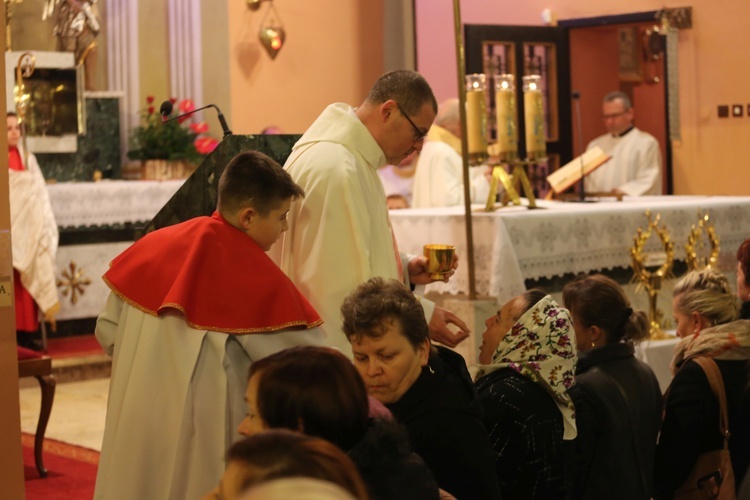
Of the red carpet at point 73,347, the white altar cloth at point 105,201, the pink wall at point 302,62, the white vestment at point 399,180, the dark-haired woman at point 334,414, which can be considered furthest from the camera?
the pink wall at point 302,62

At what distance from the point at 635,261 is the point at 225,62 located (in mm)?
6651

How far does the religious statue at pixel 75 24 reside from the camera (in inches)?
424

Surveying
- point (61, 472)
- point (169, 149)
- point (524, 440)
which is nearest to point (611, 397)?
point (524, 440)

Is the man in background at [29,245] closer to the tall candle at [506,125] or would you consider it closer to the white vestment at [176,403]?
the tall candle at [506,125]

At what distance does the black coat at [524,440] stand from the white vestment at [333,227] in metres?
0.47

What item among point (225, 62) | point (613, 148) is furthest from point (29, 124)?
point (613, 148)

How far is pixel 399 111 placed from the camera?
376 centimetres

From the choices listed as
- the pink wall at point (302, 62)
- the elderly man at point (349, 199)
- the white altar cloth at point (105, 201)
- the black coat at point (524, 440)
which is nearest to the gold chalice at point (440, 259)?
the elderly man at point (349, 199)

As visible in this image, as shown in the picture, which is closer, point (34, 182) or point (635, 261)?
point (635, 261)

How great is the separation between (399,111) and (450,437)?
126 cm

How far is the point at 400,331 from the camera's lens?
296 centimetres

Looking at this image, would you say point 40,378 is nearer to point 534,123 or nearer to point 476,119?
point 476,119

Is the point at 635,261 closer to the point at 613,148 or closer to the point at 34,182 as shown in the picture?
the point at 34,182

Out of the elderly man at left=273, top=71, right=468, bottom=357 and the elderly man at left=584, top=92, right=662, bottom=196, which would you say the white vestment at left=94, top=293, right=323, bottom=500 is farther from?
the elderly man at left=584, top=92, right=662, bottom=196
